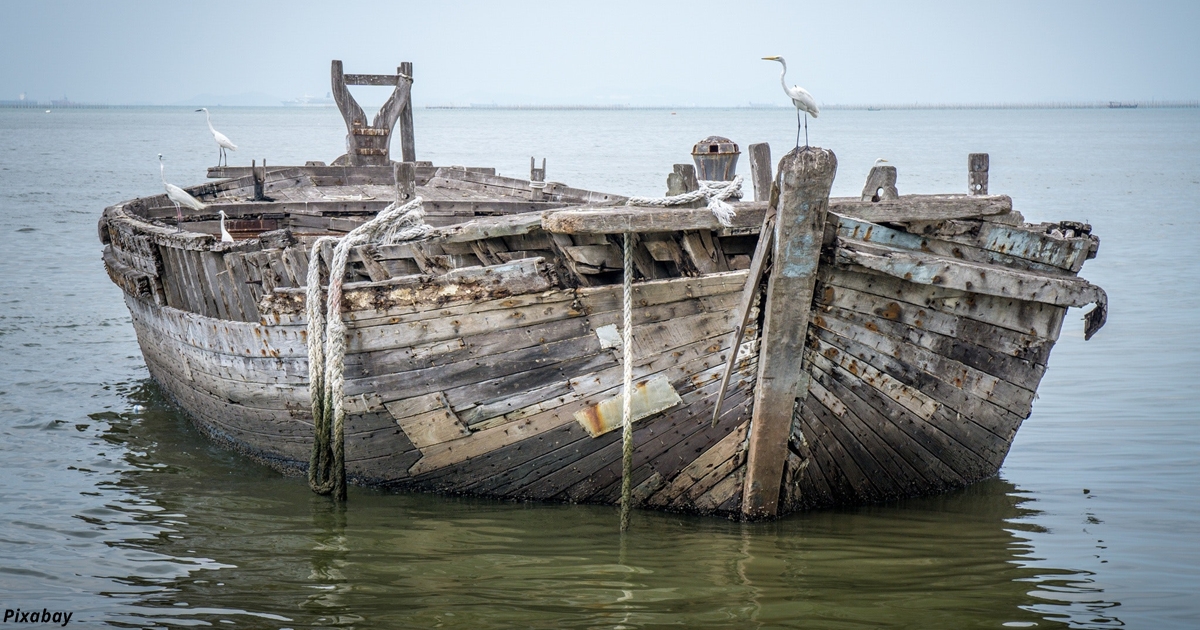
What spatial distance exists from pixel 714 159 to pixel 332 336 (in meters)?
2.79

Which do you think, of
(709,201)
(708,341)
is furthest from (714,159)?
(708,341)

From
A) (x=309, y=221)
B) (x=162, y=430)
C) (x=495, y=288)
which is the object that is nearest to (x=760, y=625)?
(x=495, y=288)

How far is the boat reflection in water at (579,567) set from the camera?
514 cm

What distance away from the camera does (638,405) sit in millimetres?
5840

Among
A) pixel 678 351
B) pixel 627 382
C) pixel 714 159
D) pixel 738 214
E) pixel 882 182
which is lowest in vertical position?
pixel 627 382

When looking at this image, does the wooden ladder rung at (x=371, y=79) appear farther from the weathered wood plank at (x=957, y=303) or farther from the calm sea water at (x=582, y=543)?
the weathered wood plank at (x=957, y=303)

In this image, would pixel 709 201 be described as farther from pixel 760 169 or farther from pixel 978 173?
pixel 978 173

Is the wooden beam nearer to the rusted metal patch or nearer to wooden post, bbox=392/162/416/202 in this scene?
the rusted metal patch

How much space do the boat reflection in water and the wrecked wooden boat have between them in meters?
0.23

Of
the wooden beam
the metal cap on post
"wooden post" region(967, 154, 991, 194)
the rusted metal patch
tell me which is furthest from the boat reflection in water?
the metal cap on post

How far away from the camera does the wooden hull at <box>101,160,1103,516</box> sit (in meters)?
5.69

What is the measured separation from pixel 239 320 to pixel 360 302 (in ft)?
4.82

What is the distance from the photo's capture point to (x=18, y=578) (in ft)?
18.6

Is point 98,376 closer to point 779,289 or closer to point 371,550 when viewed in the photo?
point 371,550
